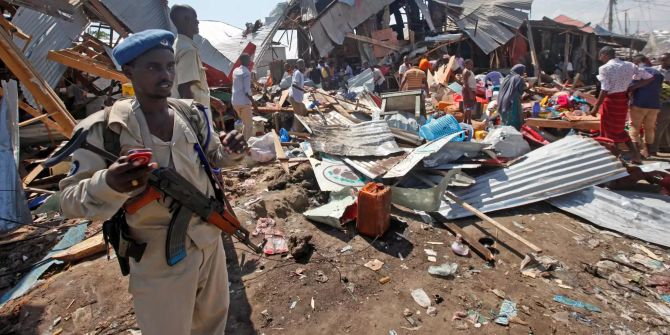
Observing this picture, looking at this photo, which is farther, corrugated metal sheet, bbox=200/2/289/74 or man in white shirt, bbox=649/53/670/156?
corrugated metal sheet, bbox=200/2/289/74

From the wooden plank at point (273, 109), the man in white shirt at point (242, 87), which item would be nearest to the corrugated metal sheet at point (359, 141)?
the man in white shirt at point (242, 87)

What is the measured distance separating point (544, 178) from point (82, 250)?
537 centimetres

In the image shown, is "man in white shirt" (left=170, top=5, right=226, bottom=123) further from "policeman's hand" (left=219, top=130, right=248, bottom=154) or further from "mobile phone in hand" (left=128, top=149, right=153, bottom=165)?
"mobile phone in hand" (left=128, top=149, right=153, bottom=165)

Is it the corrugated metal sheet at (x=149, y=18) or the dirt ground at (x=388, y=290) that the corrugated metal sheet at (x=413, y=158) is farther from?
Answer: the corrugated metal sheet at (x=149, y=18)

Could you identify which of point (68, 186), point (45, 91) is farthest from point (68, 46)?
point (68, 186)

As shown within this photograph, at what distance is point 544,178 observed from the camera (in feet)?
14.0

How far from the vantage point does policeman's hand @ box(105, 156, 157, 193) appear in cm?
112

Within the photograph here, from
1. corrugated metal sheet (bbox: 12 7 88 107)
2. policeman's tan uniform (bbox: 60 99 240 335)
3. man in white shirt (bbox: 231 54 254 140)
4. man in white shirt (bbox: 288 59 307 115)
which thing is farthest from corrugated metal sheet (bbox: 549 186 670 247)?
corrugated metal sheet (bbox: 12 7 88 107)

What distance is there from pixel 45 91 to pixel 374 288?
4915mm

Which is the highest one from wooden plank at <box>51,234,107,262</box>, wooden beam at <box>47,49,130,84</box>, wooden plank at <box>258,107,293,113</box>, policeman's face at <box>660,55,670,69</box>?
wooden beam at <box>47,49,130,84</box>

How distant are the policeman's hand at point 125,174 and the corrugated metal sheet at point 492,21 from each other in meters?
17.7

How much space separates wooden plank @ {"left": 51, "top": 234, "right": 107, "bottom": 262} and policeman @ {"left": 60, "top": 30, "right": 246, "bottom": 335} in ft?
7.78

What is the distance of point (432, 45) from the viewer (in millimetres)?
16906

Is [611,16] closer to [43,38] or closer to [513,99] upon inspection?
[513,99]
